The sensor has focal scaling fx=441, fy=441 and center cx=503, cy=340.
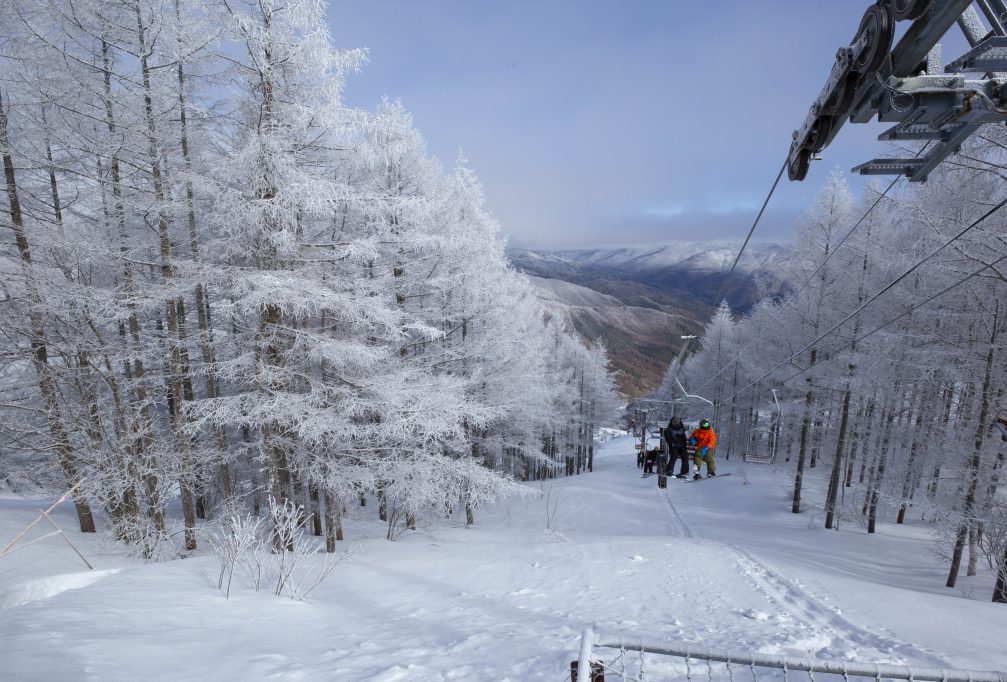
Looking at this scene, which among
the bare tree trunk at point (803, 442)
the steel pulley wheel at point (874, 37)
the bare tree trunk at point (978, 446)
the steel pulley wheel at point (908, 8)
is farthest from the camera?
the bare tree trunk at point (803, 442)

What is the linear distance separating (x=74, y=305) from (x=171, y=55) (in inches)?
191

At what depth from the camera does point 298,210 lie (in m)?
7.73

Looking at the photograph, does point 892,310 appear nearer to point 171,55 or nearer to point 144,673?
point 144,673

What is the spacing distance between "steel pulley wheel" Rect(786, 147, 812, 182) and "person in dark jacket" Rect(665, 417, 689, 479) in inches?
402

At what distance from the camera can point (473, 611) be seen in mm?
6117

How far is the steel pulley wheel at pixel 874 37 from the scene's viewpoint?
89.8 inches

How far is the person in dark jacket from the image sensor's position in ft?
40.9

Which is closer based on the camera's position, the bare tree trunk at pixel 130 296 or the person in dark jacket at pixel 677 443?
the bare tree trunk at pixel 130 296

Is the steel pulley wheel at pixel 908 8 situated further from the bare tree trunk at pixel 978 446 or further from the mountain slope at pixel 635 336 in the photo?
the mountain slope at pixel 635 336

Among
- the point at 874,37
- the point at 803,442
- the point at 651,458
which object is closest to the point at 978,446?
the point at 803,442

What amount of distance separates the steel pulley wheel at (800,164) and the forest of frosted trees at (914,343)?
77cm

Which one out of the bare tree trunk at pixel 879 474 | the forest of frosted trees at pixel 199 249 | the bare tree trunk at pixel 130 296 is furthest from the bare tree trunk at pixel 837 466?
the bare tree trunk at pixel 130 296

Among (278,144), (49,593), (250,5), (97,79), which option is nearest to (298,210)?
(278,144)

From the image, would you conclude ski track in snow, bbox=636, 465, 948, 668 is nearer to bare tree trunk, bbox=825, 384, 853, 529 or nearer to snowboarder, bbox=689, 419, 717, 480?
snowboarder, bbox=689, 419, 717, 480
